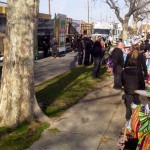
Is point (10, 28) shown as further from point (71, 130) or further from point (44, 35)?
point (44, 35)

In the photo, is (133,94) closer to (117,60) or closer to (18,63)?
(18,63)

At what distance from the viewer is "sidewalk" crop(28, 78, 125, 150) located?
6611 mm

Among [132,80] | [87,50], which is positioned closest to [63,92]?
[132,80]

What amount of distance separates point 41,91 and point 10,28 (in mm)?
4422

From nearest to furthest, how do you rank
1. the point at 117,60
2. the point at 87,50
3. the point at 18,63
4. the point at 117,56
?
the point at 18,63, the point at 117,56, the point at 117,60, the point at 87,50

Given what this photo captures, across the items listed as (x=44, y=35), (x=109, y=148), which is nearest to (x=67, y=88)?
(x=109, y=148)

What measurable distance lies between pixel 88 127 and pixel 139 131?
3646mm

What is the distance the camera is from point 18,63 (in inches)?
293

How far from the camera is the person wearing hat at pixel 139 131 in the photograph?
12.9 feet

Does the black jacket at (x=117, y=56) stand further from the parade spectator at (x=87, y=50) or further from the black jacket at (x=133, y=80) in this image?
the parade spectator at (x=87, y=50)

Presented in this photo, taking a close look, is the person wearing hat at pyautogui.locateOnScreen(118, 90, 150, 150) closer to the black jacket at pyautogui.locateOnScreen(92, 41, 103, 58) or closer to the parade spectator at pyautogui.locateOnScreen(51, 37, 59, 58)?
the black jacket at pyautogui.locateOnScreen(92, 41, 103, 58)

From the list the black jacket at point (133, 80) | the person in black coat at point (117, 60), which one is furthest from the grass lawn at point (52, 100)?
the black jacket at point (133, 80)

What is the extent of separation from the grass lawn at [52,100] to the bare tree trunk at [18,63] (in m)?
0.33

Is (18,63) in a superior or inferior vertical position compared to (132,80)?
superior
